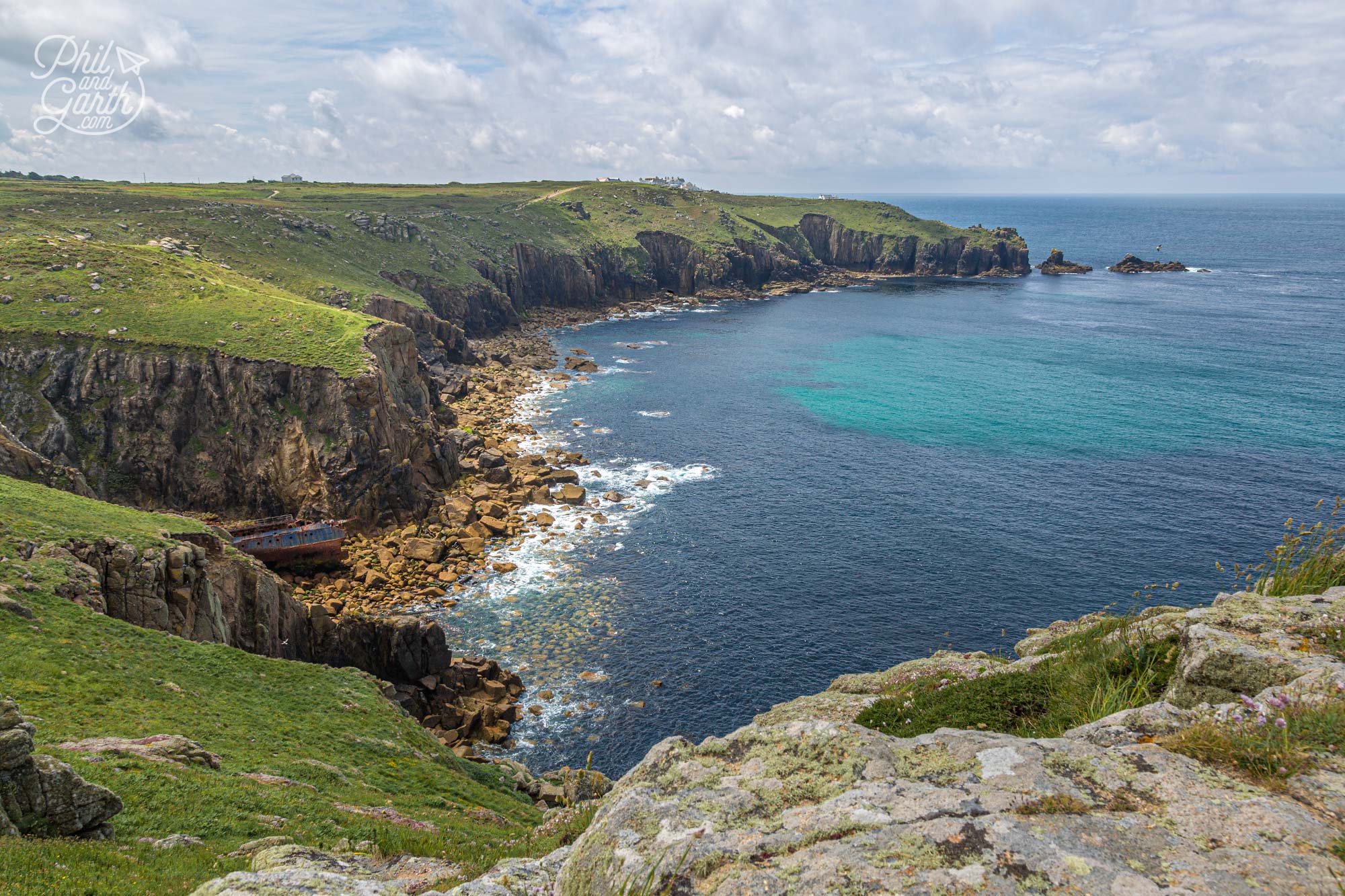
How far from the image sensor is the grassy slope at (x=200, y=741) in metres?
14.7

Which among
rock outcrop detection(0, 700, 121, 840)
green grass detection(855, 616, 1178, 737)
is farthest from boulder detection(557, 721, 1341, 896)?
rock outcrop detection(0, 700, 121, 840)

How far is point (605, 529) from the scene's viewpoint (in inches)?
2512

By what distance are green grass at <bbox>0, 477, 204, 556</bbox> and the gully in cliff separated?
14694 millimetres

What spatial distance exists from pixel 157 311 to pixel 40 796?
2657 inches

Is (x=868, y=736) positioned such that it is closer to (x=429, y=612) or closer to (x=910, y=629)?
(x=910, y=629)

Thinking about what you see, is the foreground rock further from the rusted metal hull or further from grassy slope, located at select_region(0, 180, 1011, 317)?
grassy slope, located at select_region(0, 180, 1011, 317)

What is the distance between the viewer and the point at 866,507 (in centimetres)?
6631

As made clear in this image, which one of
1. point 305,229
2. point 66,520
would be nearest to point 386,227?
point 305,229

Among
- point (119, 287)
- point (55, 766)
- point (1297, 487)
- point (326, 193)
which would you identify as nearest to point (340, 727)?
point (55, 766)

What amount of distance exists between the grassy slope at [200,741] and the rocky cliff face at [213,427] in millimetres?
25812

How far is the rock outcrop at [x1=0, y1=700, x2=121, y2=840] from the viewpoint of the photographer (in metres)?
13.9

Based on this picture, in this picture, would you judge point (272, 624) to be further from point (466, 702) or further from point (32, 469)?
point (32, 469)

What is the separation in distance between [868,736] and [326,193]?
19924 centimetres

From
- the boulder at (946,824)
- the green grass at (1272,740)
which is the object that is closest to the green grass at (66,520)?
the boulder at (946,824)
